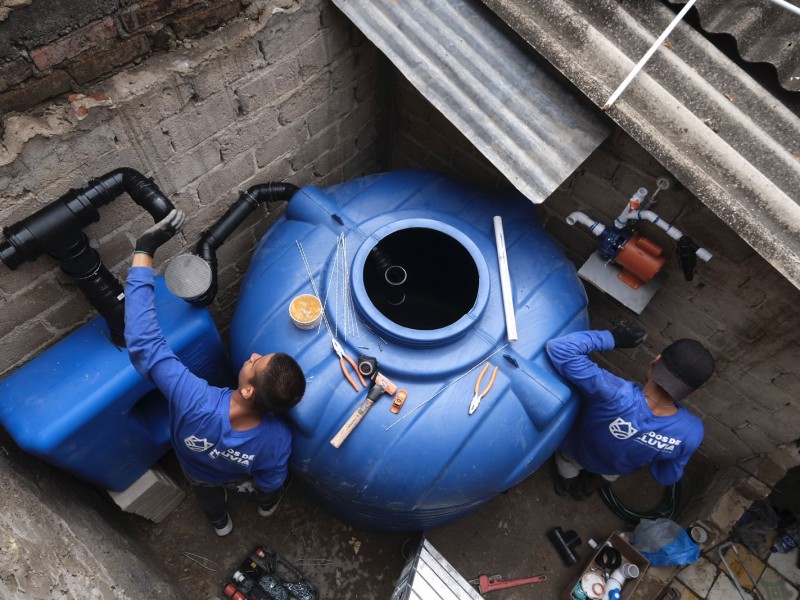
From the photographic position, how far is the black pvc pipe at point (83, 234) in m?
1.89

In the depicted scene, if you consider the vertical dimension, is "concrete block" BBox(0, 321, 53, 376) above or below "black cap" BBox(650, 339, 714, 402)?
below

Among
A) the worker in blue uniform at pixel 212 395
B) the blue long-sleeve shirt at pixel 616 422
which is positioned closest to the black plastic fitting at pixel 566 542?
the blue long-sleeve shirt at pixel 616 422

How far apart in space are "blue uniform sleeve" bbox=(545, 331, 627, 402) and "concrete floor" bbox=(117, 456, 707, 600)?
1.41m

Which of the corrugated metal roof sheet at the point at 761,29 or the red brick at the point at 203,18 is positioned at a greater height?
the corrugated metal roof sheet at the point at 761,29

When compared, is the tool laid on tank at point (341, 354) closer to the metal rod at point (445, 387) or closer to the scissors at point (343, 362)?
the scissors at point (343, 362)

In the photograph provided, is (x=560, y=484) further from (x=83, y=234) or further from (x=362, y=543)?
(x=83, y=234)

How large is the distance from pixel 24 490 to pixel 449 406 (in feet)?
5.93

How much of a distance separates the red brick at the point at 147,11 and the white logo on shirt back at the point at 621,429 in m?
2.47

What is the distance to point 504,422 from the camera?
6.89 ft

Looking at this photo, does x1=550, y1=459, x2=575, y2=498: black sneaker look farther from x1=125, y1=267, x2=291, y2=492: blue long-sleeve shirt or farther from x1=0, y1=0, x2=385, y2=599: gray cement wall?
x1=0, y1=0, x2=385, y2=599: gray cement wall

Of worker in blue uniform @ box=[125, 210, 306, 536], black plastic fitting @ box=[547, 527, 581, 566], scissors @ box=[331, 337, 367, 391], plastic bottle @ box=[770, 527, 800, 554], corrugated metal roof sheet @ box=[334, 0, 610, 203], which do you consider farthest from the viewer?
plastic bottle @ box=[770, 527, 800, 554]

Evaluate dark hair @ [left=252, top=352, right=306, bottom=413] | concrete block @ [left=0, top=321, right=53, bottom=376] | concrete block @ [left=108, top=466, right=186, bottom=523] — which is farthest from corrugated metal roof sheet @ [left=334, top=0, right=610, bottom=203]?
concrete block @ [left=108, top=466, right=186, bottom=523]

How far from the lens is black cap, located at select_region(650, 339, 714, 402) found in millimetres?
2254

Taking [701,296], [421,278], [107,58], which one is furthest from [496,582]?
[107,58]
